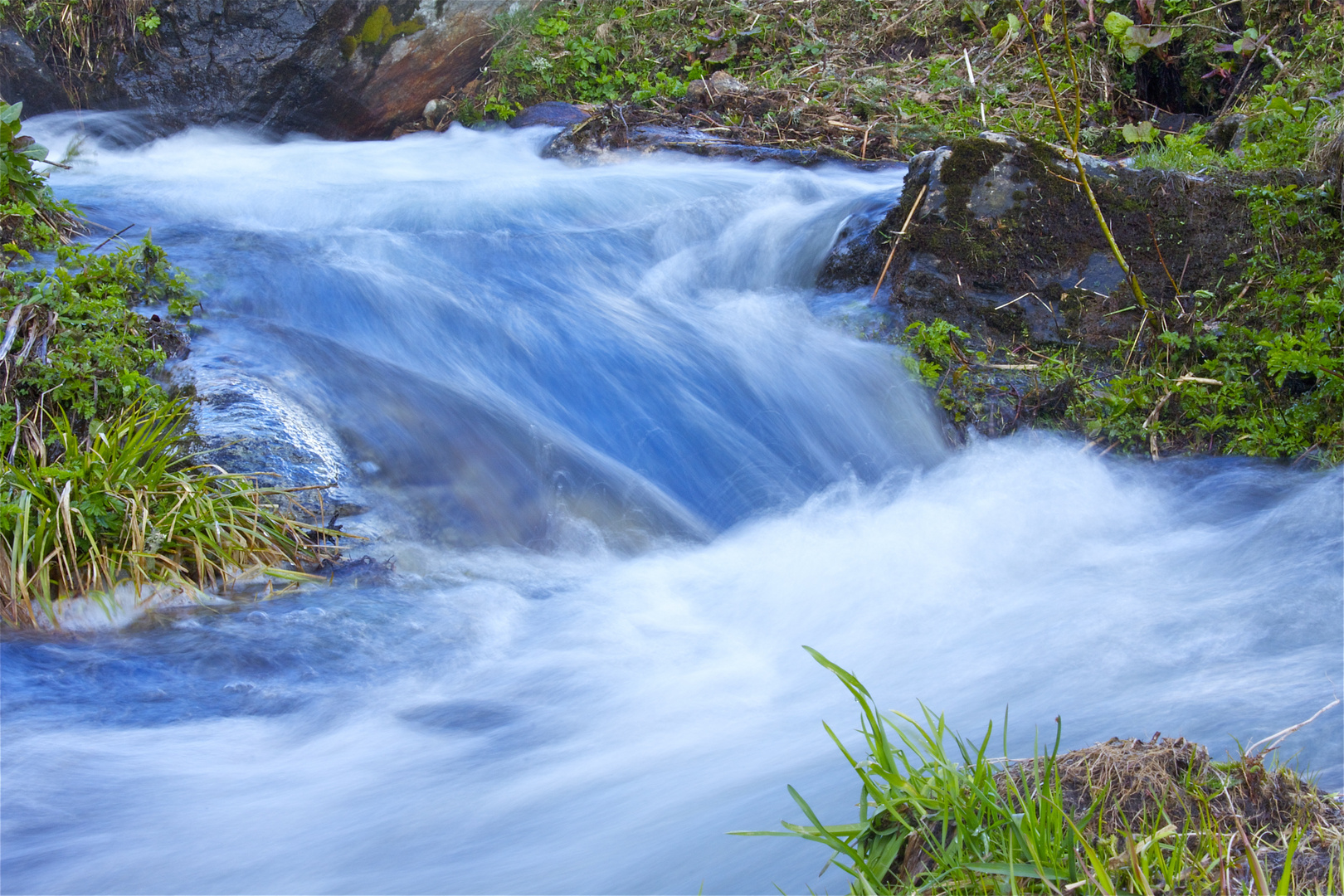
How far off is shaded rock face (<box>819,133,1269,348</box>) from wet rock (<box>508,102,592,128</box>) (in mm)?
3731

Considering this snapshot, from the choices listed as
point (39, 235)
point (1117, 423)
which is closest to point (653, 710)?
point (1117, 423)

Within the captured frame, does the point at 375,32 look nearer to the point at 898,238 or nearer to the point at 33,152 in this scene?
the point at 33,152

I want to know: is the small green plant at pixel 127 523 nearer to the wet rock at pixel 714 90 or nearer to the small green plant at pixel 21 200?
the small green plant at pixel 21 200

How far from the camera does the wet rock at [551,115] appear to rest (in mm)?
8008

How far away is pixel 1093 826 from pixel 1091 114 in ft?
22.3

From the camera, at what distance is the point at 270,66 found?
7898 millimetres

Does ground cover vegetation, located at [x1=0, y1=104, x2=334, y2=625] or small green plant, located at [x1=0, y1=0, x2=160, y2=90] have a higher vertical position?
small green plant, located at [x1=0, y1=0, x2=160, y2=90]

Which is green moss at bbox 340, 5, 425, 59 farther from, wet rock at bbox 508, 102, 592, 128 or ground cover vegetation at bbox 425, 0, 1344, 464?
wet rock at bbox 508, 102, 592, 128

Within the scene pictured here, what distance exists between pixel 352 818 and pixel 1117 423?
369cm

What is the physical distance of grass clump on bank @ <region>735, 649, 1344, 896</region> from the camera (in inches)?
69.3

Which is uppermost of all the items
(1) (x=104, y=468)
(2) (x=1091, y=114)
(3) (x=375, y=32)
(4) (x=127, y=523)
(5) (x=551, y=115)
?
(3) (x=375, y=32)

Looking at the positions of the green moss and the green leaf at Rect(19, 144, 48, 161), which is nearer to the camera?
the green leaf at Rect(19, 144, 48, 161)

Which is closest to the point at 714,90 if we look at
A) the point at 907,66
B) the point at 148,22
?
the point at 907,66

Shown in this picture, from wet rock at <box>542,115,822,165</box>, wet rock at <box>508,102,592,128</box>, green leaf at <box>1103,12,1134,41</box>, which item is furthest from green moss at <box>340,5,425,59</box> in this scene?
green leaf at <box>1103,12,1134,41</box>
